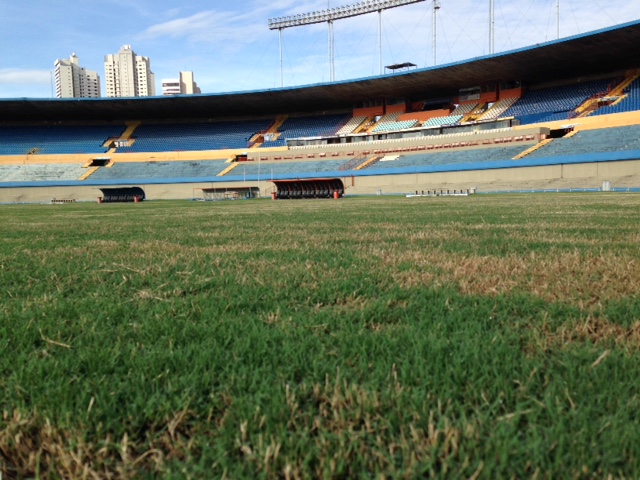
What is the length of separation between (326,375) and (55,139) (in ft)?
188

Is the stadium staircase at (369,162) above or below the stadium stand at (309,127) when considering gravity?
below

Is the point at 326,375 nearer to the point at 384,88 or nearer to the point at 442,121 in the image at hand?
the point at 442,121

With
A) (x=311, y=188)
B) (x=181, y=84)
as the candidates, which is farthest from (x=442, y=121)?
(x=181, y=84)

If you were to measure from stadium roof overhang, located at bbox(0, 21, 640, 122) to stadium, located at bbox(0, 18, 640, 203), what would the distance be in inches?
5.9

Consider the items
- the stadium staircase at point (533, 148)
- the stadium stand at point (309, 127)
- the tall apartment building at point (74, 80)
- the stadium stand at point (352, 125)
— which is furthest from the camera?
the tall apartment building at point (74, 80)

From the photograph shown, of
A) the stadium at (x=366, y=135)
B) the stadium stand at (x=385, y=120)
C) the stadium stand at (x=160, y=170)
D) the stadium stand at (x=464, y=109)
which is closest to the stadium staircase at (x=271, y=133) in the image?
the stadium at (x=366, y=135)

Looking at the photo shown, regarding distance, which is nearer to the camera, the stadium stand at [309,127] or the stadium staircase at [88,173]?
the stadium staircase at [88,173]

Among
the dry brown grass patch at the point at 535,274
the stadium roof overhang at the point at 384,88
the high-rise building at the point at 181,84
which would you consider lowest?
the dry brown grass patch at the point at 535,274

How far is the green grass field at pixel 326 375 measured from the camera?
1148 millimetres

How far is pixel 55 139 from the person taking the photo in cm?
5038

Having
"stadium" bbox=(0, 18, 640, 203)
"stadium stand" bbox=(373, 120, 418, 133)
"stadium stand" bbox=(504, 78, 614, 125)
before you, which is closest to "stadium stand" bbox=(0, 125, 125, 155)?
"stadium" bbox=(0, 18, 640, 203)

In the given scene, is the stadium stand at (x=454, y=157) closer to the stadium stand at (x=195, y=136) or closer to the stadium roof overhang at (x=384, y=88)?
the stadium roof overhang at (x=384, y=88)

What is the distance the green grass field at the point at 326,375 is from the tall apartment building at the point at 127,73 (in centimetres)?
15143

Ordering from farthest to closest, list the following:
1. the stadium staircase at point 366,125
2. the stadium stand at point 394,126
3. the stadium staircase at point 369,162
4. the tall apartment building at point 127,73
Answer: the tall apartment building at point 127,73 < the stadium staircase at point 366,125 < the stadium stand at point 394,126 < the stadium staircase at point 369,162
